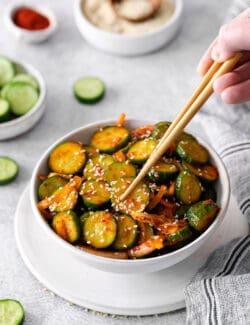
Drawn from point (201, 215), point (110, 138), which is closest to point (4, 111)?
point (110, 138)

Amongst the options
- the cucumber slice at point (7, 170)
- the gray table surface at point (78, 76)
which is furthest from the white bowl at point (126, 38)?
the cucumber slice at point (7, 170)

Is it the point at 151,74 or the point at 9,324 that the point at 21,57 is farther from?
the point at 9,324

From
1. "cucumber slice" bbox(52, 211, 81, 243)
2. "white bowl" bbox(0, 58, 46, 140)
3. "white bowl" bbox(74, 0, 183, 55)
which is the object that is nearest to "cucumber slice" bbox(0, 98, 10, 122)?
"white bowl" bbox(0, 58, 46, 140)

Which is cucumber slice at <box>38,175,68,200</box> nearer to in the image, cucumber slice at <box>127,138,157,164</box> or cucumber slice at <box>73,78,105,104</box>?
cucumber slice at <box>127,138,157,164</box>

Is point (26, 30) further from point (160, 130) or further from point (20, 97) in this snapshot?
point (160, 130)

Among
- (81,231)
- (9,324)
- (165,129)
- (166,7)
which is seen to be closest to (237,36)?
(165,129)

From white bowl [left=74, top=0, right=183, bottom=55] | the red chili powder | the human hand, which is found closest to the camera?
the human hand
